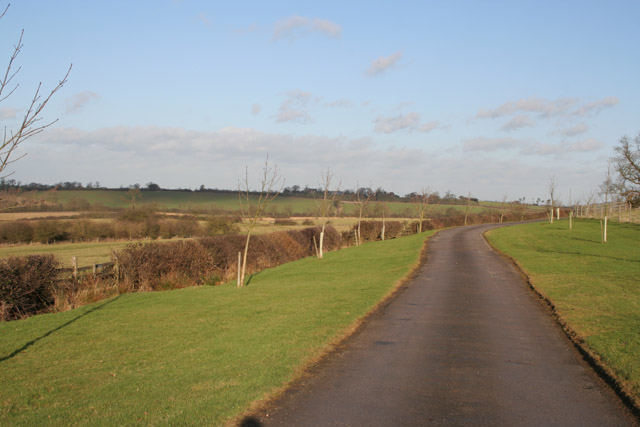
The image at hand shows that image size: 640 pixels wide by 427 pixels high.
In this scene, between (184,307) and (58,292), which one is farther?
(58,292)

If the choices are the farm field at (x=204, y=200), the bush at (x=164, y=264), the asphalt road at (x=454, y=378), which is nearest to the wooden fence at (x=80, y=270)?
the bush at (x=164, y=264)

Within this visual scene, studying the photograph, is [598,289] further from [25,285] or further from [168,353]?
[25,285]

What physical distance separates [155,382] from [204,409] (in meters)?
1.62

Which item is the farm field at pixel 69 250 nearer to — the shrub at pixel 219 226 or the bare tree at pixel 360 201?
the shrub at pixel 219 226

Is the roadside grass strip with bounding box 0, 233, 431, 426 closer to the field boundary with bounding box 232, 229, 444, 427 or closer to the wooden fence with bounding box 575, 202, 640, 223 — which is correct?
the field boundary with bounding box 232, 229, 444, 427

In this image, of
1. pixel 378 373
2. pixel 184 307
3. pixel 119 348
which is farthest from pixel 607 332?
pixel 184 307

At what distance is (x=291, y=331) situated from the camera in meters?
10.2

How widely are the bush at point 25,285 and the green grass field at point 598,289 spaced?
16.6m

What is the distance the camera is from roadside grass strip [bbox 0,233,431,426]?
6.17 meters

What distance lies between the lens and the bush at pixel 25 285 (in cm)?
1628

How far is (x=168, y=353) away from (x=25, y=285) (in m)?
11.0

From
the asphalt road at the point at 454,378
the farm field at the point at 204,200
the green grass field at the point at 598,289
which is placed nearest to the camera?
the asphalt road at the point at 454,378

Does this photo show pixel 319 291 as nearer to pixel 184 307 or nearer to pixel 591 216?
pixel 184 307

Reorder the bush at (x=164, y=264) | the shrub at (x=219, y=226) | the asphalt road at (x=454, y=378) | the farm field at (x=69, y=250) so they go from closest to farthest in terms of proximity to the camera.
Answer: the asphalt road at (x=454, y=378), the bush at (x=164, y=264), the farm field at (x=69, y=250), the shrub at (x=219, y=226)
